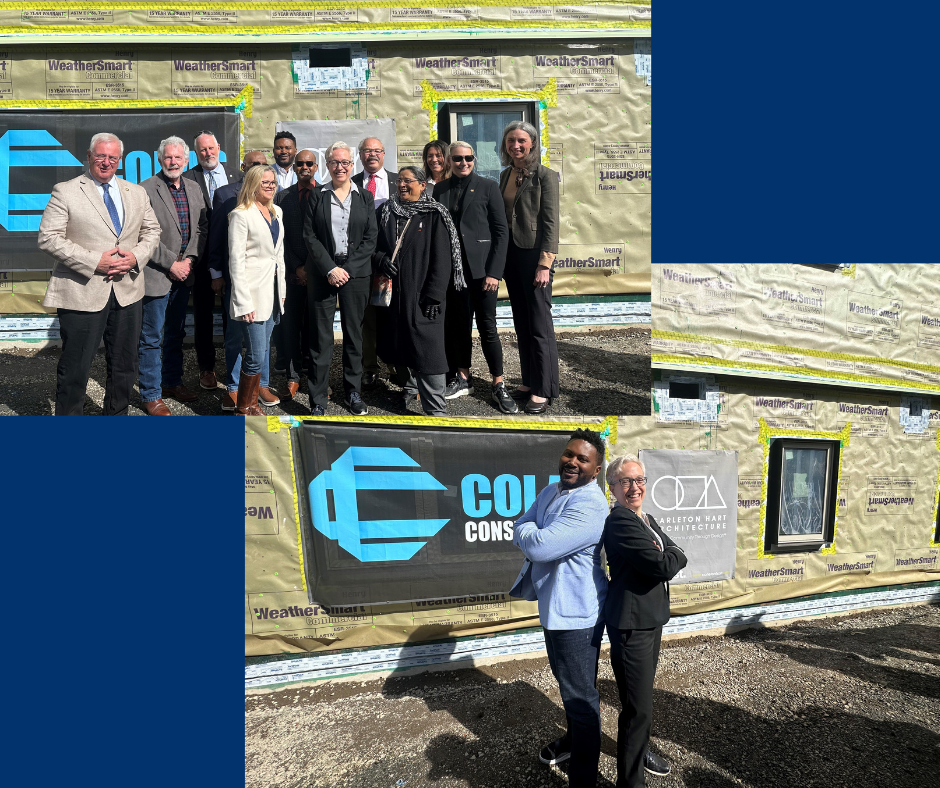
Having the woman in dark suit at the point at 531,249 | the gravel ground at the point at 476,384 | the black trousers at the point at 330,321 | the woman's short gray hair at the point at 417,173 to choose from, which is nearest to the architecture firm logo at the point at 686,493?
the gravel ground at the point at 476,384

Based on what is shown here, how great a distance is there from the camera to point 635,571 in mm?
3289

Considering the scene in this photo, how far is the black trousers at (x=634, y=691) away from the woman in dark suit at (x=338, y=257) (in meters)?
1.80

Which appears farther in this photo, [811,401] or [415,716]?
[811,401]

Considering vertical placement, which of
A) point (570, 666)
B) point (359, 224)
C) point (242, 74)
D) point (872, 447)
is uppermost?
point (242, 74)

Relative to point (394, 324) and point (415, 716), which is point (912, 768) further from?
point (394, 324)

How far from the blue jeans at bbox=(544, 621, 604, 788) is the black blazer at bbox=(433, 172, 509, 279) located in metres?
1.79

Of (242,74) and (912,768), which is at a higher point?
(242,74)

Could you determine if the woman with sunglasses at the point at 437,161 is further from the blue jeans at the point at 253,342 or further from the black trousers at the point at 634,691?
the black trousers at the point at 634,691

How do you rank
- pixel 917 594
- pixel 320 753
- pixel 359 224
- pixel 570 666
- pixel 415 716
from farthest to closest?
pixel 917 594
pixel 415 716
pixel 320 753
pixel 359 224
pixel 570 666

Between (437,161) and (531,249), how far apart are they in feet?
2.19

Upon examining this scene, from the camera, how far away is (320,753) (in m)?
3.86

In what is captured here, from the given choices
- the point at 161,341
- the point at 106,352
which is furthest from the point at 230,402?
the point at 106,352

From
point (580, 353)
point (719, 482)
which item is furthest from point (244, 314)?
point (719, 482)

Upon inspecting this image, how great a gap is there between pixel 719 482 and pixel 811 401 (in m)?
0.99
